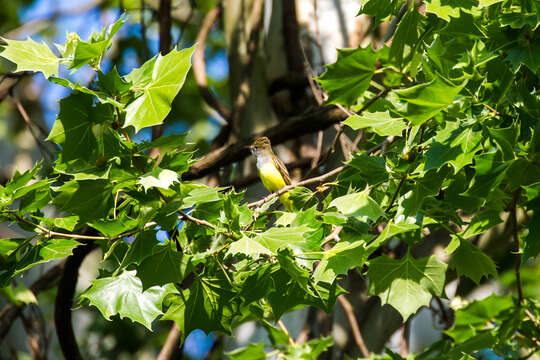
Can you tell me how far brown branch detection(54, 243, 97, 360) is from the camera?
3.51m

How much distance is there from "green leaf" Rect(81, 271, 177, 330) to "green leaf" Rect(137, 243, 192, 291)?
9.1 inches

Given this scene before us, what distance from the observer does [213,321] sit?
2301mm

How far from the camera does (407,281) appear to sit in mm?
2420

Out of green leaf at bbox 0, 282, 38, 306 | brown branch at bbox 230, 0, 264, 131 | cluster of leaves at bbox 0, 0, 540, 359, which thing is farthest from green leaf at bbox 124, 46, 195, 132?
brown branch at bbox 230, 0, 264, 131

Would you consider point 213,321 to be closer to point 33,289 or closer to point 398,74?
point 398,74

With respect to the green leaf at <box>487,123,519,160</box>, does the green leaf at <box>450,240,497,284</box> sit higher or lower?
lower

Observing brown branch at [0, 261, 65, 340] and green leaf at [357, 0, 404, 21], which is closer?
green leaf at [357, 0, 404, 21]

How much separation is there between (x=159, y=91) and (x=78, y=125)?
287 millimetres

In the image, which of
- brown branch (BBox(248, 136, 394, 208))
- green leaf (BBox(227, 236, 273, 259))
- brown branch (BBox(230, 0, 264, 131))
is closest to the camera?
green leaf (BBox(227, 236, 273, 259))

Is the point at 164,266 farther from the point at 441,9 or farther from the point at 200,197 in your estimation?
the point at 441,9

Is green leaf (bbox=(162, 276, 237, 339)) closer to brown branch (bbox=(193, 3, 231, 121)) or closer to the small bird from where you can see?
the small bird

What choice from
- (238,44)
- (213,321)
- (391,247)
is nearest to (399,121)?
(213,321)

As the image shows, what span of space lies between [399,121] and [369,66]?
54 centimetres

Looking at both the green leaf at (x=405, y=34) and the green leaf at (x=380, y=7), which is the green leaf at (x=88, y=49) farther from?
the green leaf at (x=405, y=34)
